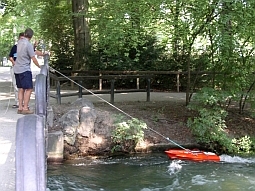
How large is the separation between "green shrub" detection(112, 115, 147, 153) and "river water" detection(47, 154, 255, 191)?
12.7 inches

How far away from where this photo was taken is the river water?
6.96m

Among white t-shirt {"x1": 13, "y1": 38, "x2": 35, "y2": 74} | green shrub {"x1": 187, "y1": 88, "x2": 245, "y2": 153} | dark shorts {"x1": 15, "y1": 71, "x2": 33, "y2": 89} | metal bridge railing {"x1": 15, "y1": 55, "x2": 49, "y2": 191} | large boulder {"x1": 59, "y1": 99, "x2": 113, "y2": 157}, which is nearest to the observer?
metal bridge railing {"x1": 15, "y1": 55, "x2": 49, "y2": 191}

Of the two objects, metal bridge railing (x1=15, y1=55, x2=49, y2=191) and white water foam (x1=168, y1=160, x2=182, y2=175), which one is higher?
metal bridge railing (x1=15, y1=55, x2=49, y2=191)

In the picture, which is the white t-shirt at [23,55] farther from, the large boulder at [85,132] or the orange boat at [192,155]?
the orange boat at [192,155]

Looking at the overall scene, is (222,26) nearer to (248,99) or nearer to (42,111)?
(248,99)

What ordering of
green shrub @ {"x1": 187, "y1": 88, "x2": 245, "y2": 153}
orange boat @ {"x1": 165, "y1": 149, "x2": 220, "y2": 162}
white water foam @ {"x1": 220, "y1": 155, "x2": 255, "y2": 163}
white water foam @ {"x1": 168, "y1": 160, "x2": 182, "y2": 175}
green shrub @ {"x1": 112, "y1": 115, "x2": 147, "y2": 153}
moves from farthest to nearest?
green shrub @ {"x1": 187, "y1": 88, "x2": 245, "y2": 153}
green shrub @ {"x1": 112, "y1": 115, "x2": 147, "y2": 153}
white water foam @ {"x1": 220, "y1": 155, "x2": 255, "y2": 163}
orange boat @ {"x1": 165, "y1": 149, "x2": 220, "y2": 162}
white water foam @ {"x1": 168, "y1": 160, "x2": 182, "y2": 175}

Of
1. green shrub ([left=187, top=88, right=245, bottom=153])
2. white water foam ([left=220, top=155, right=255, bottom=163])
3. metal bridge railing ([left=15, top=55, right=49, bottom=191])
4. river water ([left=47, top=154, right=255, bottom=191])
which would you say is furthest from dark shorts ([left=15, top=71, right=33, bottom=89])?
metal bridge railing ([left=15, top=55, right=49, bottom=191])

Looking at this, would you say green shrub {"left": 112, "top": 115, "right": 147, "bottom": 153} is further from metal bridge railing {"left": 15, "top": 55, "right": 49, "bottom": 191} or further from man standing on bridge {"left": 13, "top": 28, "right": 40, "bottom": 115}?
metal bridge railing {"left": 15, "top": 55, "right": 49, "bottom": 191}

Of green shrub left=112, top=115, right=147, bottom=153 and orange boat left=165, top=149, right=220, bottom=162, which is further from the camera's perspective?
green shrub left=112, top=115, right=147, bottom=153

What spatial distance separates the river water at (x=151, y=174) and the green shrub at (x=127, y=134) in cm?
32

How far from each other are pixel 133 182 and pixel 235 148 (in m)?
3.28

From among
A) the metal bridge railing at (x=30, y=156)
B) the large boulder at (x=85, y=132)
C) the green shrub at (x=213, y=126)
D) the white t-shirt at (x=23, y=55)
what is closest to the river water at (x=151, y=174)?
the large boulder at (x=85, y=132)

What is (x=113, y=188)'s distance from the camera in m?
6.89

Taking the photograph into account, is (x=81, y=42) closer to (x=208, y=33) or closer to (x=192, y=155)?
(x=208, y=33)
